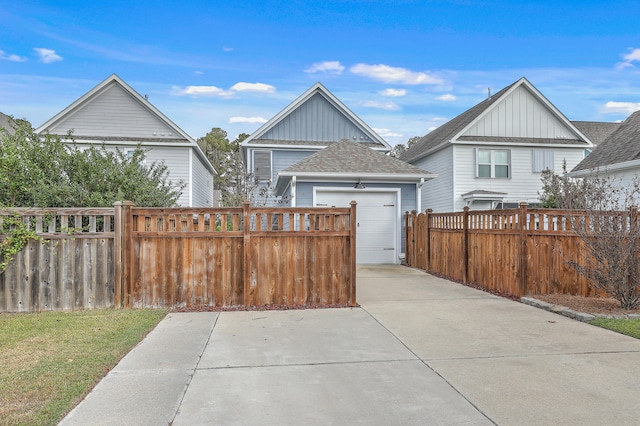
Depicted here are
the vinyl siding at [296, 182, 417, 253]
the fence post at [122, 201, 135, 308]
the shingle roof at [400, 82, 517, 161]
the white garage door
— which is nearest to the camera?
the fence post at [122, 201, 135, 308]

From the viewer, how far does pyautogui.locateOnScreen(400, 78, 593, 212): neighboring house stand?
18953 millimetres

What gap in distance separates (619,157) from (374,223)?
28.1ft

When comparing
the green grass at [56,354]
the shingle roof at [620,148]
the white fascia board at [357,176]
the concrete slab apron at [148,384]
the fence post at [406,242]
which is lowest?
the concrete slab apron at [148,384]

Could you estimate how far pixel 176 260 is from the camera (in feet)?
23.7

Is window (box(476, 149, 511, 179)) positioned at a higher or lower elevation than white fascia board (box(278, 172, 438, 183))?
higher

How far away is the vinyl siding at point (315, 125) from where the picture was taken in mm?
19531

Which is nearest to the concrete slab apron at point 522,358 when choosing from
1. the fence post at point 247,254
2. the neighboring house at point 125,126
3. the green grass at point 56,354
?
the fence post at point 247,254

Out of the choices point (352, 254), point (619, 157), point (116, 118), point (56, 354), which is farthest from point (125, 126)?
point (619, 157)

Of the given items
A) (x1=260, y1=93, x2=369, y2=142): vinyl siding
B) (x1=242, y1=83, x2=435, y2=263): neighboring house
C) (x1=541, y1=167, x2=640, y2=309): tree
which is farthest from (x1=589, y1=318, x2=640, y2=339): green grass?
(x1=260, y1=93, x2=369, y2=142): vinyl siding

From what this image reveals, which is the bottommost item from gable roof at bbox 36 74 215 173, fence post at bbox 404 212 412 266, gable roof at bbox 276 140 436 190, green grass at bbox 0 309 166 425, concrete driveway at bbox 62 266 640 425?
concrete driveway at bbox 62 266 640 425

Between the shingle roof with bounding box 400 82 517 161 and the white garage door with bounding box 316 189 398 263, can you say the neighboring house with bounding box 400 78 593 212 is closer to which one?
the shingle roof with bounding box 400 82 517 161

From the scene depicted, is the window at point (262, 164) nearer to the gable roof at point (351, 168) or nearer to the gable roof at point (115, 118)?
the gable roof at point (115, 118)

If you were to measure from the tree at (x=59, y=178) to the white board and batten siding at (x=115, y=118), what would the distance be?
8.51 m

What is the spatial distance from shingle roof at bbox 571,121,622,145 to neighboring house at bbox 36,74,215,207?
21.9 m
